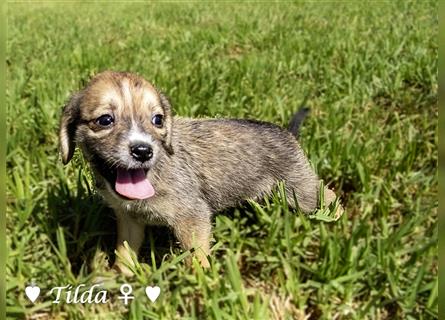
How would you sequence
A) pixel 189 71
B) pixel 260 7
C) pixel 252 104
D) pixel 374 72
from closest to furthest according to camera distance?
pixel 252 104, pixel 374 72, pixel 189 71, pixel 260 7

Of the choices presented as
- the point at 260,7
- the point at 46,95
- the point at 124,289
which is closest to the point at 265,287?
the point at 124,289

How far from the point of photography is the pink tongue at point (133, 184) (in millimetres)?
2617

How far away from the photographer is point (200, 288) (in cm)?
248

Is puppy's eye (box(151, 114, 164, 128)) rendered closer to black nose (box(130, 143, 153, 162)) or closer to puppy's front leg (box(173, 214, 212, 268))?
black nose (box(130, 143, 153, 162))

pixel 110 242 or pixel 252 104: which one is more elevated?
pixel 252 104

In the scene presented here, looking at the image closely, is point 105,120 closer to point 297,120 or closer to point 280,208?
point 280,208

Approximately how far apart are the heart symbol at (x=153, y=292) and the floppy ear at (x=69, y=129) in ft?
3.41

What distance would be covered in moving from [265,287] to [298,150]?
1.25m

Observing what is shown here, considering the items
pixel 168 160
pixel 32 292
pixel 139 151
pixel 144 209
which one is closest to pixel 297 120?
pixel 168 160

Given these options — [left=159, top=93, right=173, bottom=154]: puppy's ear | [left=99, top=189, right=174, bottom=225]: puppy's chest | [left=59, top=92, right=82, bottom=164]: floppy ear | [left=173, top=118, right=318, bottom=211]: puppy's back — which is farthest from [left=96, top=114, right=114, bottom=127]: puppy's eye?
[left=173, top=118, right=318, bottom=211]: puppy's back

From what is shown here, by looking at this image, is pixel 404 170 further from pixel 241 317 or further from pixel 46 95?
pixel 46 95

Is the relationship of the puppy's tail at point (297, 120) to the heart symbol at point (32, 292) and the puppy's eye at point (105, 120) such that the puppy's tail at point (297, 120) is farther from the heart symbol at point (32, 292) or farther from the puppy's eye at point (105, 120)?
the heart symbol at point (32, 292)

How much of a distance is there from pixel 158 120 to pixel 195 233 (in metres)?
0.78

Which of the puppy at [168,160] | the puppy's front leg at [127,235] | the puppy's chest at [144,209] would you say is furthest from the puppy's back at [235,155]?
the puppy's front leg at [127,235]
